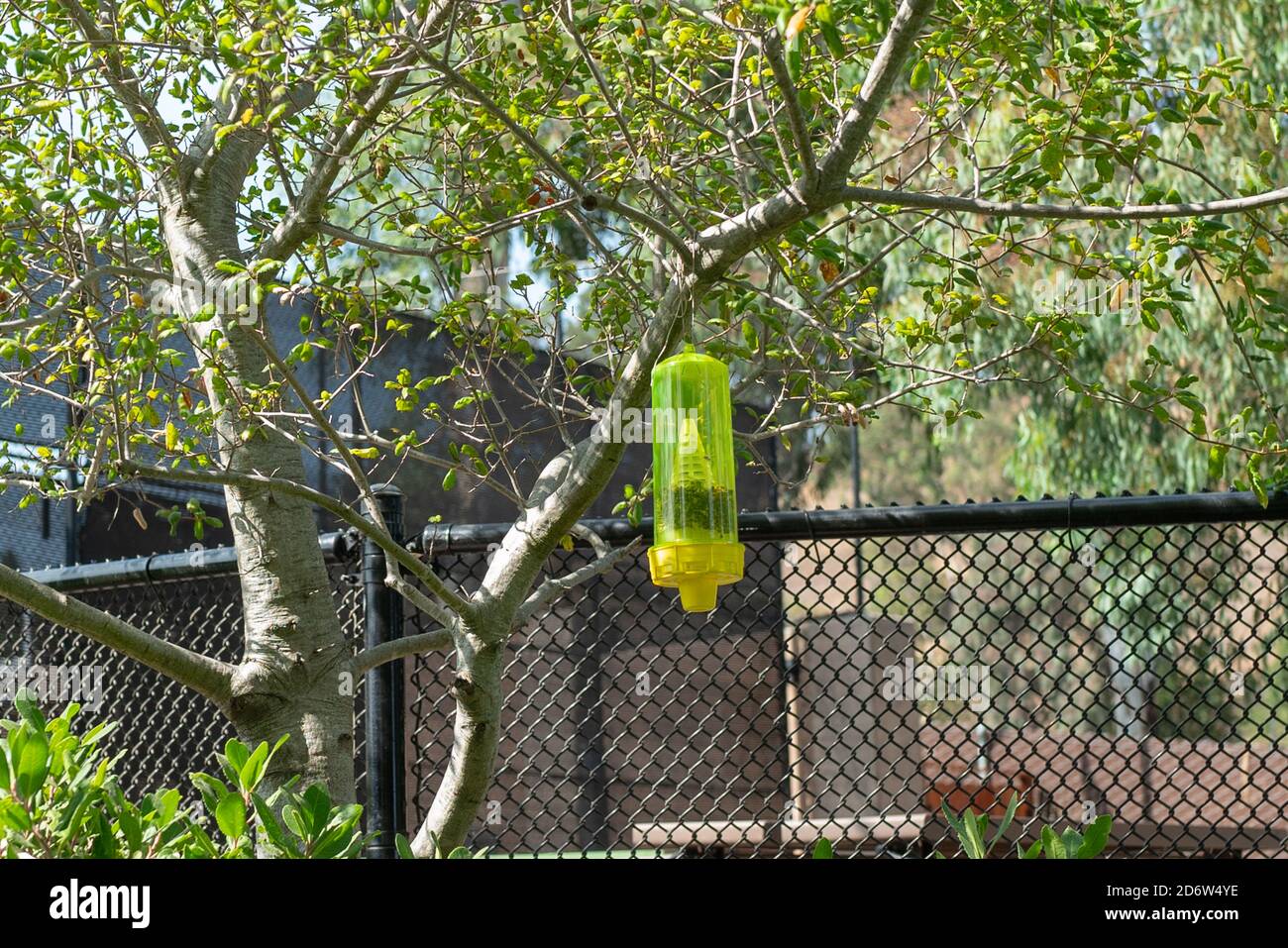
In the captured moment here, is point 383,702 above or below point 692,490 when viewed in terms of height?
below

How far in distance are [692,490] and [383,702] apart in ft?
4.34

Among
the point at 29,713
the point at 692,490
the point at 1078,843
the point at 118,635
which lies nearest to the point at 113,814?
the point at 29,713

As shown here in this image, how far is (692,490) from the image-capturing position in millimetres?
2092

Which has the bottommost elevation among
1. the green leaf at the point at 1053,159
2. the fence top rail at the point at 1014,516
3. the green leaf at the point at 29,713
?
the green leaf at the point at 29,713

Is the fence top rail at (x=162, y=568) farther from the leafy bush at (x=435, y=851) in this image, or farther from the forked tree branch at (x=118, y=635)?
the leafy bush at (x=435, y=851)

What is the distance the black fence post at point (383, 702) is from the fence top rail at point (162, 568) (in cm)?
15

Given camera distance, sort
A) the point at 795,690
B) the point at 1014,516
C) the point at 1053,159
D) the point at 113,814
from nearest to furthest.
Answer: the point at 113,814 → the point at 1053,159 → the point at 1014,516 → the point at 795,690

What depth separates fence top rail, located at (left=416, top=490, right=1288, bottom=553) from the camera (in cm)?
297

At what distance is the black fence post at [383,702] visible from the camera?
3.02 meters
